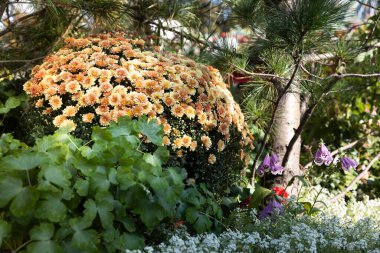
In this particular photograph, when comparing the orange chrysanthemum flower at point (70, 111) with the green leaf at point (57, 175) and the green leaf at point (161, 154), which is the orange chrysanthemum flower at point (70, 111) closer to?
the green leaf at point (161, 154)

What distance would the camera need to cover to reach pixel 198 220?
2576 millimetres

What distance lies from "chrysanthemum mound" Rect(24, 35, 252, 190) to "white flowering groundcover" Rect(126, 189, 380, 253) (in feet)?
1.37

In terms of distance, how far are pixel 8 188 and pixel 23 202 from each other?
0.27 ft

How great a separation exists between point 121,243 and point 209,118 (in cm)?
100

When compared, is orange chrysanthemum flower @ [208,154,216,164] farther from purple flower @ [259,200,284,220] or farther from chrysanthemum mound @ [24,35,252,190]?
purple flower @ [259,200,284,220]

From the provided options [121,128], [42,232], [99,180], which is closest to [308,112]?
[121,128]

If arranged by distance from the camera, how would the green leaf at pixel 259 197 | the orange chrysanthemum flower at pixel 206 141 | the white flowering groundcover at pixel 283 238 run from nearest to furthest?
the white flowering groundcover at pixel 283 238
the orange chrysanthemum flower at pixel 206 141
the green leaf at pixel 259 197

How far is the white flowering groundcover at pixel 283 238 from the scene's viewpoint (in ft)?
7.64

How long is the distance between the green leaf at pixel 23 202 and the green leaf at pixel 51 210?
0.04 metres

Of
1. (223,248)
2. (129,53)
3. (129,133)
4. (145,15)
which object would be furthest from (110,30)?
(223,248)

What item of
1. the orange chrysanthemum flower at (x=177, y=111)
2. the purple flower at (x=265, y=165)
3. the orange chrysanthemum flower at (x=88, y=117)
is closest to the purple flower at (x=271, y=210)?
the purple flower at (x=265, y=165)

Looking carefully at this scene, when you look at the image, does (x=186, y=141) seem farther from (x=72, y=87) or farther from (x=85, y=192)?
(x=85, y=192)

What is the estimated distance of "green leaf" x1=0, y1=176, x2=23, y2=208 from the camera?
203 cm

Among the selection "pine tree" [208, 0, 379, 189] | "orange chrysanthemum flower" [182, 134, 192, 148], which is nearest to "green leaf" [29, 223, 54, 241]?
"orange chrysanthemum flower" [182, 134, 192, 148]
